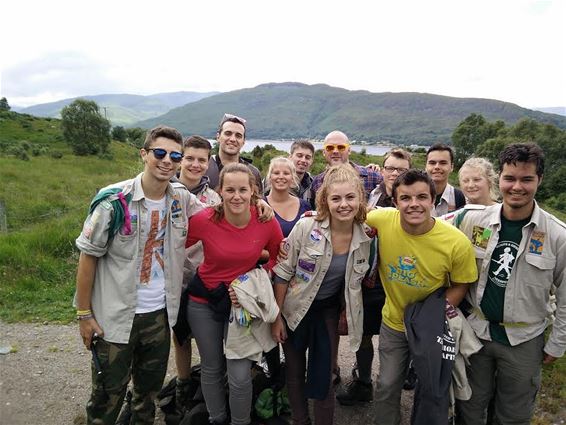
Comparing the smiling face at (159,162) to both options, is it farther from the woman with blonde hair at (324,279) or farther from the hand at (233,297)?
the woman with blonde hair at (324,279)

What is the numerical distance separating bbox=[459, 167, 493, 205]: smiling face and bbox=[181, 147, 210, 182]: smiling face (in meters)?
3.02

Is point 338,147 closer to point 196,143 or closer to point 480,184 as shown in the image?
point 480,184

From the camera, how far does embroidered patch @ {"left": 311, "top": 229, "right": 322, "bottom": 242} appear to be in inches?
133

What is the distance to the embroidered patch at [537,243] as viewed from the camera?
3042 millimetres

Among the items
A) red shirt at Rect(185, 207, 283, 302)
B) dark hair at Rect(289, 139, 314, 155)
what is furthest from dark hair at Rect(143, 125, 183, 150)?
dark hair at Rect(289, 139, 314, 155)

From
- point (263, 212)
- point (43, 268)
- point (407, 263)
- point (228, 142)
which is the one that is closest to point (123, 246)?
point (263, 212)

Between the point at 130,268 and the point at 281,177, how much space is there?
1807 millimetres

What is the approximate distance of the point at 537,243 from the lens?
3.05 metres

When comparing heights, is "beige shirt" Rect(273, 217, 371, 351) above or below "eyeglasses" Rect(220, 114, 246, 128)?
below

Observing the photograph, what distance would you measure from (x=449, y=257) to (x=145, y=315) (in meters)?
2.62

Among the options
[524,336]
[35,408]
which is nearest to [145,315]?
[35,408]

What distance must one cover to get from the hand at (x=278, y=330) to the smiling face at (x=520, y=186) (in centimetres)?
217

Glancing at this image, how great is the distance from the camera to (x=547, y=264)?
303cm

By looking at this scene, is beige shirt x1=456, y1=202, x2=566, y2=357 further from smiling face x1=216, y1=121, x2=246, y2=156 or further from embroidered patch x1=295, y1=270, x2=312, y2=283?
smiling face x1=216, y1=121, x2=246, y2=156
